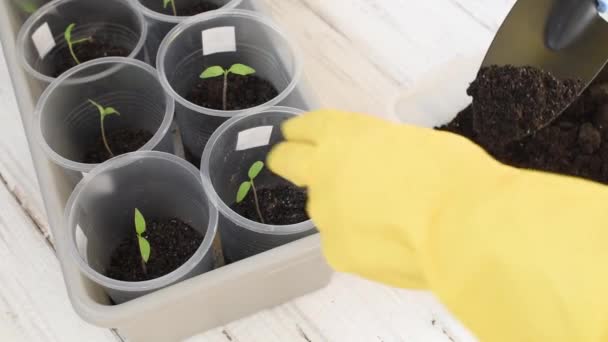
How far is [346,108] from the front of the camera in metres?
0.99

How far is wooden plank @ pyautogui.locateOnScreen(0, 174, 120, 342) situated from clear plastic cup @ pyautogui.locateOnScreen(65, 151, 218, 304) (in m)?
0.14

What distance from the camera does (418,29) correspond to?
1.08 metres

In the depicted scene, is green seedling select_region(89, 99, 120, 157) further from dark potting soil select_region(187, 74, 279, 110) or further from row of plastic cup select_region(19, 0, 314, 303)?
dark potting soil select_region(187, 74, 279, 110)

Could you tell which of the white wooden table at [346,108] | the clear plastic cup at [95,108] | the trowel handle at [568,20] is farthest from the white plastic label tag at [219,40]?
the trowel handle at [568,20]

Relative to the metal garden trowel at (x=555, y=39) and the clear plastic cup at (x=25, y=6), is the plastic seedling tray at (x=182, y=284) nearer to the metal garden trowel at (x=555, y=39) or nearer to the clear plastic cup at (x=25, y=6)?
the clear plastic cup at (x=25, y=6)

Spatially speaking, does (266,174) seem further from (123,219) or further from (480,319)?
(480,319)

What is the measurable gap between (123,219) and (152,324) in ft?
0.55

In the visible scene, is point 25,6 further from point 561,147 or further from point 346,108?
point 561,147

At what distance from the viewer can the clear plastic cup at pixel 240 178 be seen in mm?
661

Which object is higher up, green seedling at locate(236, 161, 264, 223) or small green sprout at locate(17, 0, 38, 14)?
small green sprout at locate(17, 0, 38, 14)

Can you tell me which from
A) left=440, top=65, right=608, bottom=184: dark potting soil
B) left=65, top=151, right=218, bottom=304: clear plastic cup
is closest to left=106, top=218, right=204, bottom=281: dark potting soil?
left=65, top=151, right=218, bottom=304: clear plastic cup

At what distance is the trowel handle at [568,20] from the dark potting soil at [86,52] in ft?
2.24

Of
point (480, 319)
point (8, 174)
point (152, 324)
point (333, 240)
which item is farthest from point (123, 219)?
point (480, 319)

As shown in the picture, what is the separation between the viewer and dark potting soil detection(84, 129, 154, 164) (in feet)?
2.70
